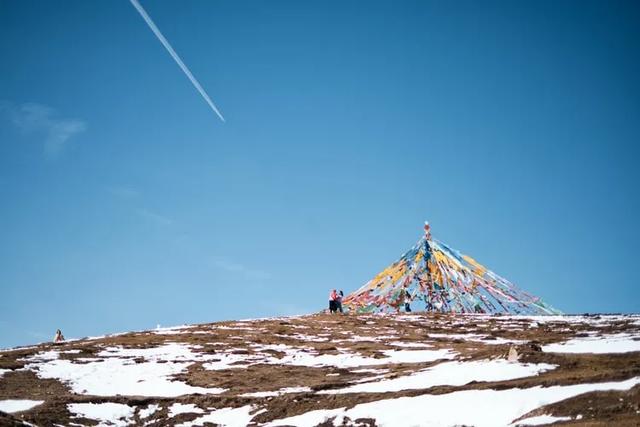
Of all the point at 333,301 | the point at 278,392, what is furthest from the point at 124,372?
the point at 333,301

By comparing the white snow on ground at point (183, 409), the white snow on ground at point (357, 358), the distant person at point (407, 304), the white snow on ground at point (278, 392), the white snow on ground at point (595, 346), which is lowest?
the white snow on ground at point (183, 409)

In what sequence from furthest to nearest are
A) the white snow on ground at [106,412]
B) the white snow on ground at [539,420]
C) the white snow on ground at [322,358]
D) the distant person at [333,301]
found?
1. the distant person at [333,301]
2. the white snow on ground at [322,358]
3. the white snow on ground at [106,412]
4. the white snow on ground at [539,420]

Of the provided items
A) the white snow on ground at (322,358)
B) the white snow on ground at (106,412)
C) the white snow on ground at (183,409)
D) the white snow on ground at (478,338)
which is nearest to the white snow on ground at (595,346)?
the white snow on ground at (322,358)

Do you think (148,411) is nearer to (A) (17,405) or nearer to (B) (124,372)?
(A) (17,405)

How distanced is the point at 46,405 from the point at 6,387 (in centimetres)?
347

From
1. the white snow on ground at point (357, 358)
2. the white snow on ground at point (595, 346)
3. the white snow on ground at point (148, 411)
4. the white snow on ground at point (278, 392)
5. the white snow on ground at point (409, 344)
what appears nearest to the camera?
the white snow on ground at point (595, 346)

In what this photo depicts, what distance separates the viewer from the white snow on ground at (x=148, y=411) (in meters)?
16.9

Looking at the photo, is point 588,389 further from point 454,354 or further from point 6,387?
point 6,387

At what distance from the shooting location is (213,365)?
923 inches

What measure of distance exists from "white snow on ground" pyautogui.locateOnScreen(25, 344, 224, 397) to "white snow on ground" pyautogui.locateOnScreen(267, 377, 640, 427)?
21.8 feet

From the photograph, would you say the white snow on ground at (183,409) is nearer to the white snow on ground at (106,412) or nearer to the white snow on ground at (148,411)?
the white snow on ground at (148,411)

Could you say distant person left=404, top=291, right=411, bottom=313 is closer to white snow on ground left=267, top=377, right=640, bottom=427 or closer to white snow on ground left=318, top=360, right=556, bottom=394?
white snow on ground left=318, top=360, right=556, bottom=394

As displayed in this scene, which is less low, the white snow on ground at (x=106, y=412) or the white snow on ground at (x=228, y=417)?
the white snow on ground at (x=106, y=412)

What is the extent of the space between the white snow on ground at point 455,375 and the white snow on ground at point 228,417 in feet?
6.97
